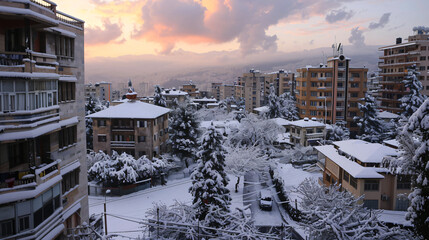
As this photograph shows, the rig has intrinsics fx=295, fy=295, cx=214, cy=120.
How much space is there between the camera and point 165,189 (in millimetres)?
37000

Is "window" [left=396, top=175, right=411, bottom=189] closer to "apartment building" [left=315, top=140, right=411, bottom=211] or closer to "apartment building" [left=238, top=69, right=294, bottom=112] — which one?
"apartment building" [left=315, top=140, right=411, bottom=211]

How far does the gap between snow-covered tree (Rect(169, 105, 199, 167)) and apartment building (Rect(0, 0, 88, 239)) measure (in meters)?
24.9

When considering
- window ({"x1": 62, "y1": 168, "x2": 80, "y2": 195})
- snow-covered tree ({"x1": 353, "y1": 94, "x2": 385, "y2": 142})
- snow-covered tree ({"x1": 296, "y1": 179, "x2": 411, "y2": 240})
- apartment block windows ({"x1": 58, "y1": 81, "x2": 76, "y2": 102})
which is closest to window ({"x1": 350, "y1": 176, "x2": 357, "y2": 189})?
snow-covered tree ({"x1": 296, "y1": 179, "x2": 411, "y2": 240})

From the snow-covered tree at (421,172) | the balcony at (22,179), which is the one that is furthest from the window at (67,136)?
the snow-covered tree at (421,172)

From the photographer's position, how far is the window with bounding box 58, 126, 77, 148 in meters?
18.1

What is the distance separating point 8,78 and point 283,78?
116 meters

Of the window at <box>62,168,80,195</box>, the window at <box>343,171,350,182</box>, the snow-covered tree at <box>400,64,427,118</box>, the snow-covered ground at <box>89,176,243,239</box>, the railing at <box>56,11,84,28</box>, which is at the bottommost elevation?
the snow-covered ground at <box>89,176,243,239</box>

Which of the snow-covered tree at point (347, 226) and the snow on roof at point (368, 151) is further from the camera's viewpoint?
the snow on roof at point (368, 151)

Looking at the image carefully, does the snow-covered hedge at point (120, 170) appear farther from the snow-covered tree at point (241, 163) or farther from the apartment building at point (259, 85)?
the apartment building at point (259, 85)

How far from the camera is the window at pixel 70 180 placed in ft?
59.8

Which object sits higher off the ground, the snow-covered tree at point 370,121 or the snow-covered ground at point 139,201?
the snow-covered tree at point 370,121

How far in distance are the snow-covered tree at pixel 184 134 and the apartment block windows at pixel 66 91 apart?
80.7ft

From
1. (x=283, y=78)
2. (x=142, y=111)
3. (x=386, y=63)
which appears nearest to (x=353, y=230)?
(x=142, y=111)

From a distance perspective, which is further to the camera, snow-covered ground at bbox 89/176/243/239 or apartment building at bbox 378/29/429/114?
apartment building at bbox 378/29/429/114
